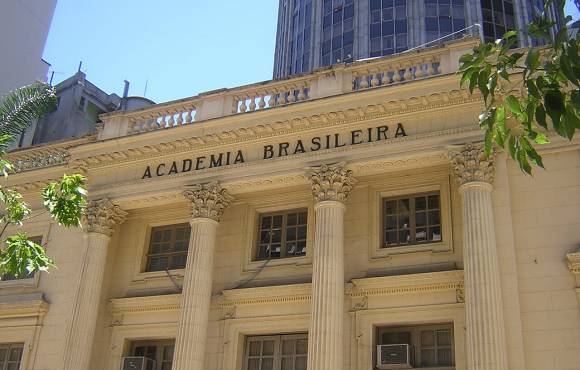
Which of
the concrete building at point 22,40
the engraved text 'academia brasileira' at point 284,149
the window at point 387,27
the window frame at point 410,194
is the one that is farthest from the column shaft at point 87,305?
the window at point 387,27

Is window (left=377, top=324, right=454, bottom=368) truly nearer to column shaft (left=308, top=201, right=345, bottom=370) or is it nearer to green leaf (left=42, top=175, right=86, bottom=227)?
column shaft (left=308, top=201, right=345, bottom=370)

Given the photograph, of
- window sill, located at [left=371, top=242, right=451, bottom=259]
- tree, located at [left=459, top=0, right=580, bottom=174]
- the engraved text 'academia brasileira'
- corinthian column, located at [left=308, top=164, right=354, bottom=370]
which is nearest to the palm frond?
the engraved text 'academia brasileira'

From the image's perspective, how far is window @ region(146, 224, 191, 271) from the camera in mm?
20531

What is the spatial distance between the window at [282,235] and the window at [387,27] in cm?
3178

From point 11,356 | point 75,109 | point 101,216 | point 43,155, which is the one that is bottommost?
point 11,356

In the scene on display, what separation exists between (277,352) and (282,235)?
3.18 metres

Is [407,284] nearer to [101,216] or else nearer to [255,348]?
[255,348]

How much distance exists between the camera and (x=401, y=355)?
1625 cm

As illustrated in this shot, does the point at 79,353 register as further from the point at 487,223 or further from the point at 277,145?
the point at 487,223

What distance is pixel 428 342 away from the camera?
16766 millimetres

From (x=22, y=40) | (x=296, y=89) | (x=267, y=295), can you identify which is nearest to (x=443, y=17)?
(x=22, y=40)

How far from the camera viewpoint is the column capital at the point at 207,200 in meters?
18.8

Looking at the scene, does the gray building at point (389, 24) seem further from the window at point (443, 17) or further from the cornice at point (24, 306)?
the cornice at point (24, 306)

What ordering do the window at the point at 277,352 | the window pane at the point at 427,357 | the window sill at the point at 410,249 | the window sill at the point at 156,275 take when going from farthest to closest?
the window sill at the point at 156,275 → the window at the point at 277,352 → the window sill at the point at 410,249 → the window pane at the point at 427,357
